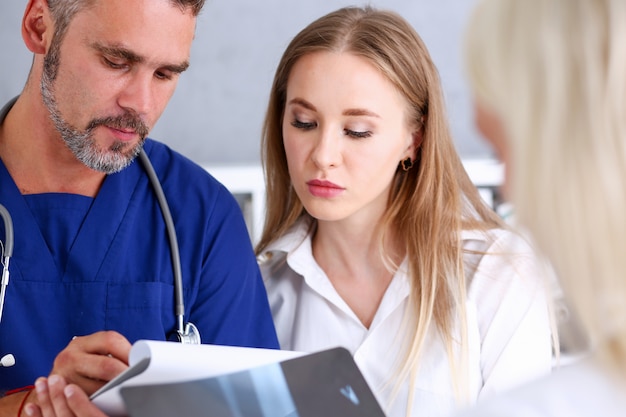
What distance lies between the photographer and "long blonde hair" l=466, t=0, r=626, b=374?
2.38 ft

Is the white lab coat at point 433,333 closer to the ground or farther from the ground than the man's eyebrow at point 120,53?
closer to the ground

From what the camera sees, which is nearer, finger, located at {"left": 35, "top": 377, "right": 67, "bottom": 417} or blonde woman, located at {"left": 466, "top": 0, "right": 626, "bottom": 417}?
blonde woman, located at {"left": 466, "top": 0, "right": 626, "bottom": 417}

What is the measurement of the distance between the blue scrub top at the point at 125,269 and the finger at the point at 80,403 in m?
0.35

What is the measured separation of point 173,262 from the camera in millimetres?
1616

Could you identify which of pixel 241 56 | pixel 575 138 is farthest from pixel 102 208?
pixel 241 56

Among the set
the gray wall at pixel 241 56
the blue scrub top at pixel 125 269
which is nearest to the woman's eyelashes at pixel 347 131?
the blue scrub top at pixel 125 269

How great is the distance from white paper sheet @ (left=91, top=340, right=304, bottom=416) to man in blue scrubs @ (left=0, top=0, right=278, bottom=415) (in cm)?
42

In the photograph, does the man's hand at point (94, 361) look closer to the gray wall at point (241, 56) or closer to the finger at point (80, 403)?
the finger at point (80, 403)

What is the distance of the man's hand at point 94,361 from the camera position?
1.26 meters

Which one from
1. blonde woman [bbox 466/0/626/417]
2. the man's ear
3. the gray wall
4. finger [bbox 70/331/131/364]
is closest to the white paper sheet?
finger [bbox 70/331/131/364]

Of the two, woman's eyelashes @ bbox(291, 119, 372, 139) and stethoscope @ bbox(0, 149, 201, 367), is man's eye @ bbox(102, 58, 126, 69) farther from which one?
woman's eyelashes @ bbox(291, 119, 372, 139)

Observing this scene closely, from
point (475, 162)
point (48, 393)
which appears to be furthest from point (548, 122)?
point (475, 162)

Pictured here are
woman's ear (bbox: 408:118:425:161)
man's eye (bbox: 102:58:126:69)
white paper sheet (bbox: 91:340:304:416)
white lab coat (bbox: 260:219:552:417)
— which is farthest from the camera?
woman's ear (bbox: 408:118:425:161)

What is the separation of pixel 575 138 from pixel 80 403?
2.51ft
